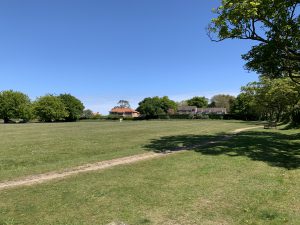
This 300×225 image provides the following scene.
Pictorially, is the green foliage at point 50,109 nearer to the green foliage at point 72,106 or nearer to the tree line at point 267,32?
the green foliage at point 72,106

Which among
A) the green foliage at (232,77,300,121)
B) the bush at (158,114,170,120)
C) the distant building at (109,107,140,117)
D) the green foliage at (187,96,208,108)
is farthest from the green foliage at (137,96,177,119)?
the green foliage at (232,77,300,121)

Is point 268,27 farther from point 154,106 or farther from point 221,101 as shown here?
point 221,101

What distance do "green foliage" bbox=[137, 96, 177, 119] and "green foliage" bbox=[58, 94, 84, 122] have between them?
23.6 m

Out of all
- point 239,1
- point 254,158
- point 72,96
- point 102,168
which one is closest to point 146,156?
point 102,168

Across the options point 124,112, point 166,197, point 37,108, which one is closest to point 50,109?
point 37,108

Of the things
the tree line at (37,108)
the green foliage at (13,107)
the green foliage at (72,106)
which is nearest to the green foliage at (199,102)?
the green foliage at (72,106)

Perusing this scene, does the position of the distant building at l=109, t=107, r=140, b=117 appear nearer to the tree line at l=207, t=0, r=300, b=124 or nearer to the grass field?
the tree line at l=207, t=0, r=300, b=124

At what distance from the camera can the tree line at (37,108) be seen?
98.2 metres

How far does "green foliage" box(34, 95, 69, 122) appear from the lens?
101m

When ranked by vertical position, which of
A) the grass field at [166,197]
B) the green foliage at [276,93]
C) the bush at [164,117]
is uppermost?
the green foliage at [276,93]

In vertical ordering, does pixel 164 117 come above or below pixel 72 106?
below

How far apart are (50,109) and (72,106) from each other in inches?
399

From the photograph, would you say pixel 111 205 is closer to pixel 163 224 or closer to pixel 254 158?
pixel 163 224

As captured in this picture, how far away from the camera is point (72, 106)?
356 ft
